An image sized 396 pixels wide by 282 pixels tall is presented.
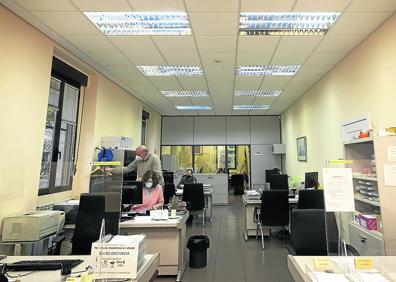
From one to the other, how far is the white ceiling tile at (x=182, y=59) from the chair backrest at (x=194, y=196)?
276 centimetres

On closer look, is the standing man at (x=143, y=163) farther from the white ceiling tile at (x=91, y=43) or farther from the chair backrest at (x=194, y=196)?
the white ceiling tile at (x=91, y=43)

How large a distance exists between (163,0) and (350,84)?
312 centimetres

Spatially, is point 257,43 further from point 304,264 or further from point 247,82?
point 304,264

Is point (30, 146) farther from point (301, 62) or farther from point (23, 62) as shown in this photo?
point (301, 62)

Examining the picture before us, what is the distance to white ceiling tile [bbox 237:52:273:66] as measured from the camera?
4.04 metres

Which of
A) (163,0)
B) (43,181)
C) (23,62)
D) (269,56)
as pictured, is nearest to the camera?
(163,0)

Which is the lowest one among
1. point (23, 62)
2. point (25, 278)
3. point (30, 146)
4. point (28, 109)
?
point (25, 278)

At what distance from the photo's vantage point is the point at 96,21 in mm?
3209

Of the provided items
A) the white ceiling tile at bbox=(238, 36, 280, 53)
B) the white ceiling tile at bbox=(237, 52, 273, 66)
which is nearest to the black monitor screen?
the white ceiling tile at bbox=(238, 36, 280, 53)

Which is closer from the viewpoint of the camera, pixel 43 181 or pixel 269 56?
pixel 43 181

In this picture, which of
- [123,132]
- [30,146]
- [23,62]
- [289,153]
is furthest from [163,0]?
[289,153]

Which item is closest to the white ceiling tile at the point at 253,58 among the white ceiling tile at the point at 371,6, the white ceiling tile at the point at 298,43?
the white ceiling tile at the point at 298,43

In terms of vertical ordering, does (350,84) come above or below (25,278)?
above

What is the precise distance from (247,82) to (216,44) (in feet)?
6.66
